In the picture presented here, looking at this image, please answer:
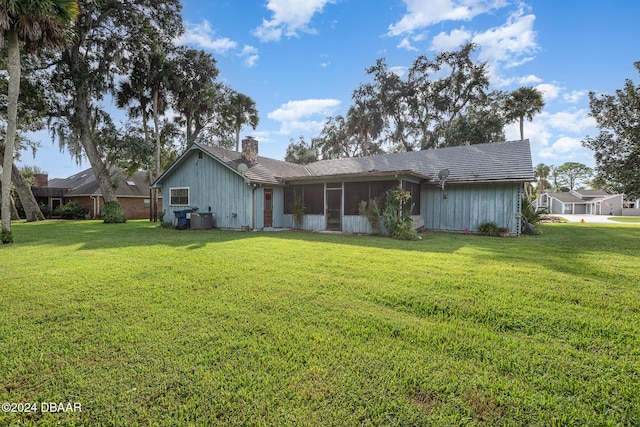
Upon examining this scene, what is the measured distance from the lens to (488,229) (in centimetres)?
1204

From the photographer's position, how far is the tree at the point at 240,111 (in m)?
25.0

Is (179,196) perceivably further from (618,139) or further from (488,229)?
(618,139)

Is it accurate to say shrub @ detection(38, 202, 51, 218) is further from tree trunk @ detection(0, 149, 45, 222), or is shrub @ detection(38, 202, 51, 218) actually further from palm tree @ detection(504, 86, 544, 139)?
palm tree @ detection(504, 86, 544, 139)

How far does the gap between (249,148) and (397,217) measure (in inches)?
340

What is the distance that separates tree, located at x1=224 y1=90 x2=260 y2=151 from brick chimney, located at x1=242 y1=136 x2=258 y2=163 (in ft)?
37.8

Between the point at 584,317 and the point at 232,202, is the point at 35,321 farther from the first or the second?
the point at 232,202

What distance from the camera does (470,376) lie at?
237cm

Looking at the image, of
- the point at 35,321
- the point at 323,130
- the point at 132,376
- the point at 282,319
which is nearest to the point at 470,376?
the point at 282,319

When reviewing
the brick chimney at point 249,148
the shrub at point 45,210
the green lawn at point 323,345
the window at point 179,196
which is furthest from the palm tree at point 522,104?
the shrub at point 45,210

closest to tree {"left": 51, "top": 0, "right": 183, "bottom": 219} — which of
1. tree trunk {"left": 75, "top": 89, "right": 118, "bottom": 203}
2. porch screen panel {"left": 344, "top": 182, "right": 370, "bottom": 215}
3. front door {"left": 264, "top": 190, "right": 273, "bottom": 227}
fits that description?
tree trunk {"left": 75, "top": 89, "right": 118, "bottom": 203}

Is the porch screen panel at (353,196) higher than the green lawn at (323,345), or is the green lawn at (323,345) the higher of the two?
the porch screen panel at (353,196)

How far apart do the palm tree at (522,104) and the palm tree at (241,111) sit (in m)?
21.6

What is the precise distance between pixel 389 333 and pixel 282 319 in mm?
1246

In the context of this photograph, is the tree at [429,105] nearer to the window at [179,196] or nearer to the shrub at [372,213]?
the shrub at [372,213]
